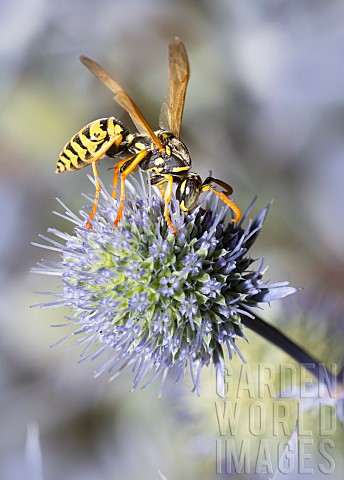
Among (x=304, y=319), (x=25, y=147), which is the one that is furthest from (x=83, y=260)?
(x=25, y=147)

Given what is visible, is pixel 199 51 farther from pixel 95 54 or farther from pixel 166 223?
pixel 166 223

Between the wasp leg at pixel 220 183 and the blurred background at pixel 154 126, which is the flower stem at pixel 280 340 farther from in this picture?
the blurred background at pixel 154 126

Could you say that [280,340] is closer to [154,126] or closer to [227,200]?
[227,200]

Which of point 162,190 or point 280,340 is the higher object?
point 162,190

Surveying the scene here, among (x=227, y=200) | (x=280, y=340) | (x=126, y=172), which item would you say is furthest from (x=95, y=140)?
(x=280, y=340)

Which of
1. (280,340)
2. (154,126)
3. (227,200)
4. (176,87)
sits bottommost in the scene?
(280,340)

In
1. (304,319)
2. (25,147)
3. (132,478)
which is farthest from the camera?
(25,147)
